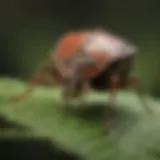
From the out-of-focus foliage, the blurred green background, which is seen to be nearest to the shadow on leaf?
the out-of-focus foliage

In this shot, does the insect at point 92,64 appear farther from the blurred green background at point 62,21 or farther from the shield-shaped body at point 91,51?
the blurred green background at point 62,21

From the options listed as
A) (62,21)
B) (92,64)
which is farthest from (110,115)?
(62,21)

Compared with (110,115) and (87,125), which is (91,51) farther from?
(87,125)

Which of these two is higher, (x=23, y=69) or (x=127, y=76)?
(x=23, y=69)

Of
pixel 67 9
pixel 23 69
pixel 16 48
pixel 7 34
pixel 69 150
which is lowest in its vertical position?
pixel 69 150

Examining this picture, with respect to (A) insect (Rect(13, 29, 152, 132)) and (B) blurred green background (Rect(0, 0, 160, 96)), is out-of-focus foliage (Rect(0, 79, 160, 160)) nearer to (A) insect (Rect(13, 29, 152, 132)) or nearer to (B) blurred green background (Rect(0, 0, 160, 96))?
(A) insect (Rect(13, 29, 152, 132))

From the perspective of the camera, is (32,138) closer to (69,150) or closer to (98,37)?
(69,150)

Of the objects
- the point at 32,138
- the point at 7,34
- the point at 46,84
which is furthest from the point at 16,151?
the point at 7,34
